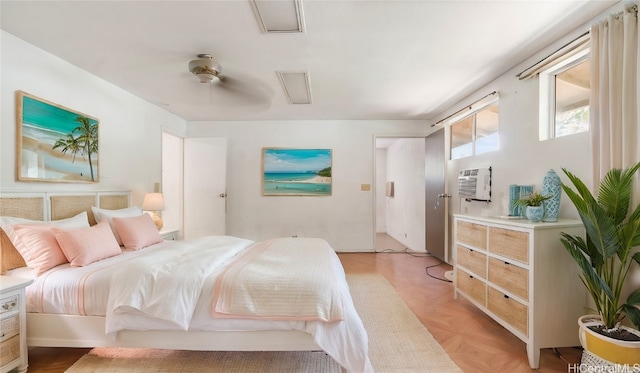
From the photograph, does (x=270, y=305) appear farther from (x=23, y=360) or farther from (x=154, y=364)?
(x=23, y=360)

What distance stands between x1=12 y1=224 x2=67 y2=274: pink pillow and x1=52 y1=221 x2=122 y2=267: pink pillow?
0.19ft

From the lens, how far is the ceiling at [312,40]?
179 centimetres

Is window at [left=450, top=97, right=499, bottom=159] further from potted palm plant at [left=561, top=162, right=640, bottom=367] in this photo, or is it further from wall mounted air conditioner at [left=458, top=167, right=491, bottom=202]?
potted palm plant at [left=561, top=162, right=640, bottom=367]

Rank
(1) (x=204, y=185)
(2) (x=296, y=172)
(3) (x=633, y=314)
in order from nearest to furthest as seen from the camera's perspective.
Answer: (3) (x=633, y=314) → (1) (x=204, y=185) → (2) (x=296, y=172)

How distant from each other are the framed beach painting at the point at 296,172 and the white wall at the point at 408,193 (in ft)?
5.80

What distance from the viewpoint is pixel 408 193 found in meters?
5.49

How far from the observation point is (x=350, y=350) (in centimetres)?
150

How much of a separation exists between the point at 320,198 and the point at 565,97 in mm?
3465

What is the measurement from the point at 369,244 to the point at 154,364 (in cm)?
364

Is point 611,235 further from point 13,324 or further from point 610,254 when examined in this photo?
point 13,324

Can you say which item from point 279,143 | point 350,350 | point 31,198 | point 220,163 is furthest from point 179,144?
point 350,350

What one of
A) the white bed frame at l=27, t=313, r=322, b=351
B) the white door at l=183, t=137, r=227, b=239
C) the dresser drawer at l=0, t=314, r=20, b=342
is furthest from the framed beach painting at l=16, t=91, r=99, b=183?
the white door at l=183, t=137, r=227, b=239

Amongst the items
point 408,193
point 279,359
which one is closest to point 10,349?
point 279,359

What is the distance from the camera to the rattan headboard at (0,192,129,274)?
76.0 inches
